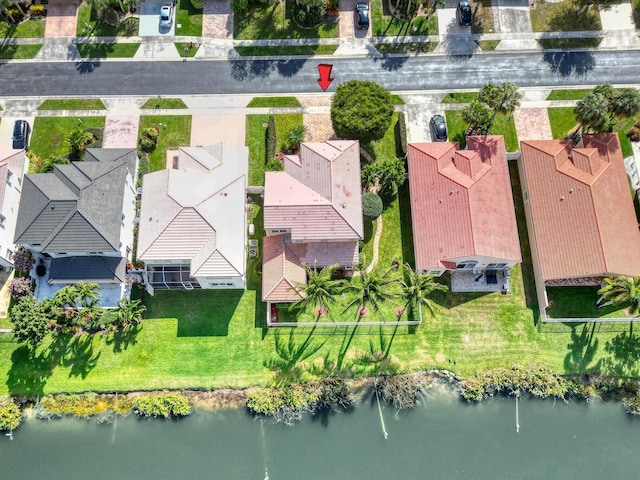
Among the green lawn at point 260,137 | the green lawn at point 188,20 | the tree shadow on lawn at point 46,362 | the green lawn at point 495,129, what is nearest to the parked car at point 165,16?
the green lawn at point 188,20

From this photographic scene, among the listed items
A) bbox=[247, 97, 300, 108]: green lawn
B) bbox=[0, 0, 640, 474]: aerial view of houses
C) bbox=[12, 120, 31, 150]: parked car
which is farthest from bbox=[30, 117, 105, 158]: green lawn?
bbox=[247, 97, 300, 108]: green lawn

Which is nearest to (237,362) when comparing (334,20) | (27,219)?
(27,219)

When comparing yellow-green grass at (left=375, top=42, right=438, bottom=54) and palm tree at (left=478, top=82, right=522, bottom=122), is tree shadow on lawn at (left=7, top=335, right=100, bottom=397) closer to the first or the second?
yellow-green grass at (left=375, top=42, right=438, bottom=54)

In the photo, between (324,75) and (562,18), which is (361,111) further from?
(562,18)

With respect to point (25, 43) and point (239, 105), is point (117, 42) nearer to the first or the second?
point (25, 43)

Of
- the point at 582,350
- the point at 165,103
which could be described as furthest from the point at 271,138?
the point at 582,350

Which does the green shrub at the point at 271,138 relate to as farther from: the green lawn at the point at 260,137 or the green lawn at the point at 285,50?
the green lawn at the point at 285,50
